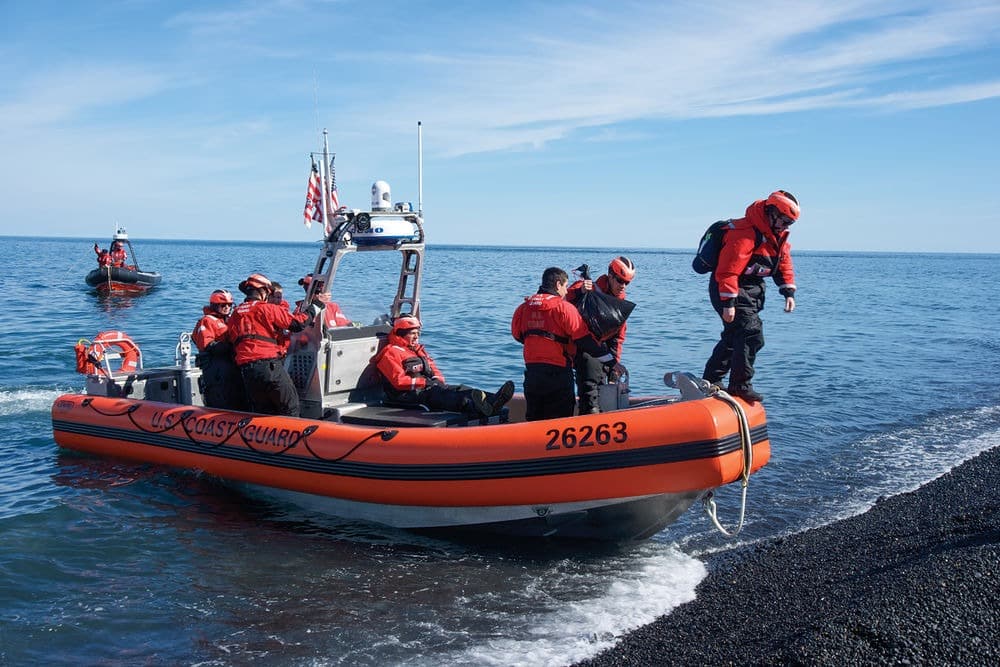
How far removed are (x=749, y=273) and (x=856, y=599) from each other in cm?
203

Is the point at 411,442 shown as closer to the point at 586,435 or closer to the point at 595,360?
the point at 586,435

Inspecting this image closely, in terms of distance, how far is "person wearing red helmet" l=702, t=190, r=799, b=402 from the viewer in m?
5.07

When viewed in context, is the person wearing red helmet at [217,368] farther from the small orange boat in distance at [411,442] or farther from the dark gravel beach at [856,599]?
the dark gravel beach at [856,599]

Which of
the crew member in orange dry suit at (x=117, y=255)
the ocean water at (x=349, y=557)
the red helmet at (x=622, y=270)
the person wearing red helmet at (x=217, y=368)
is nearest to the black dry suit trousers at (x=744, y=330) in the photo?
the red helmet at (x=622, y=270)

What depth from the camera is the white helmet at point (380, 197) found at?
6.87 meters

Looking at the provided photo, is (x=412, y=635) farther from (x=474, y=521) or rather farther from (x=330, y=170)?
(x=330, y=170)

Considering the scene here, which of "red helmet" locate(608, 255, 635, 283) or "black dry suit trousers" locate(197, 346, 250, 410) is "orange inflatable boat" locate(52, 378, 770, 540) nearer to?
"black dry suit trousers" locate(197, 346, 250, 410)

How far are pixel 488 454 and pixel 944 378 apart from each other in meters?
10.5

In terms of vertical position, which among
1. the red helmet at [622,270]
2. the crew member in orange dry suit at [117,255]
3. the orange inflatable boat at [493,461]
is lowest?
the orange inflatable boat at [493,461]

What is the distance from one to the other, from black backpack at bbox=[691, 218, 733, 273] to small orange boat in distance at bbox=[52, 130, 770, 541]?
75 cm

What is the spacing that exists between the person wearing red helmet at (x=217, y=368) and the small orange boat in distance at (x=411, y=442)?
0.26 meters

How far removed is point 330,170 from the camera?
6883mm

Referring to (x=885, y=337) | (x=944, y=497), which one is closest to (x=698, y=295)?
(x=885, y=337)

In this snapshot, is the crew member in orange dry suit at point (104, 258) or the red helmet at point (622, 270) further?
the crew member in orange dry suit at point (104, 258)
